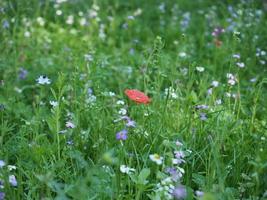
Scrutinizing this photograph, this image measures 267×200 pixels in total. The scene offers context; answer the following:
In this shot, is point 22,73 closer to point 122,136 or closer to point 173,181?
point 122,136

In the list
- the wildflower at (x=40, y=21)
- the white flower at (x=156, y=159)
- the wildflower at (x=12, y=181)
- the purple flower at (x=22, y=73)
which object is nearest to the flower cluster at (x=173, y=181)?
the white flower at (x=156, y=159)

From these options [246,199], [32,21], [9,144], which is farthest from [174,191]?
[32,21]

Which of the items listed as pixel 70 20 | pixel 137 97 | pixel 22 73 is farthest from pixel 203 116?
pixel 70 20

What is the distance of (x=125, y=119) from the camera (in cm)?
243

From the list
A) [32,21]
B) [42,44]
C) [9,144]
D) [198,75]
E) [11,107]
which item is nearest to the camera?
[9,144]

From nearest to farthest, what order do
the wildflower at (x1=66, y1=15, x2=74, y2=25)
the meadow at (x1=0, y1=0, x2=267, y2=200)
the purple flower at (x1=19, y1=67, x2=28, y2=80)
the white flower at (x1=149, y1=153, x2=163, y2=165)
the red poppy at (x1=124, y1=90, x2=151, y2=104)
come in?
1. the white flower at (x1=149, y1=153, x2=163, y2=165)
2. the meadow at (x1=0, y1=0, x2=267, y2=200)
3. the red poppy at (x1=124, y1=90, x2=151, y2=104)
4. the purple flower at (x1=19, y1=67, x2=28, y2=80)
5. the wildflower at (x1=66, y1=15, x2=74, y2=25)

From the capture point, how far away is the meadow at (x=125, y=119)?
6.91 ft

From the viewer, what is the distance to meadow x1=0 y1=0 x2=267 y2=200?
2.11 metres

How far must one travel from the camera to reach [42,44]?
411 centimetres

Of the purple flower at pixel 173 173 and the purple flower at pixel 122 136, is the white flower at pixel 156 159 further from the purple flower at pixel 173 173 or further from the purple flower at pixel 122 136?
the purple flower at pixel 122 136

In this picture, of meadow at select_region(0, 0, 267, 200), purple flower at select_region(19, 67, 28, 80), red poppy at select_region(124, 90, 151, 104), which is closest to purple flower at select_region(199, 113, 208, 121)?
meadow at select_region(0, 0, 267, 200)

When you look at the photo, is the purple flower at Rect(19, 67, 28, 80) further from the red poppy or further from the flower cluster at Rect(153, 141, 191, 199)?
the flower cluster at Rect(153, 141, 191, 199)

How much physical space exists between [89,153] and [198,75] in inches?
51.4

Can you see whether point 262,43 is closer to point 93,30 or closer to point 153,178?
point 93,30
